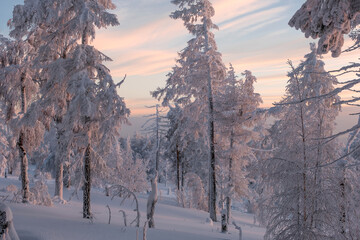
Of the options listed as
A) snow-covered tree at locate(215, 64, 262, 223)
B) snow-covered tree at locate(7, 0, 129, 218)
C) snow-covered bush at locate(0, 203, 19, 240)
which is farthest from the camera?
snow-covered tree at locate(215, 64, 262, 223)

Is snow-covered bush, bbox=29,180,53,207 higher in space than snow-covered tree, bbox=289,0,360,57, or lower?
lower

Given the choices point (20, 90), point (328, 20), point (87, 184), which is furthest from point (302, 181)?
point (20, 90)

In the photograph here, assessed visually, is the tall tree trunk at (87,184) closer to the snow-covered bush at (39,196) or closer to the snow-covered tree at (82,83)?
the snow-covered tree at (82,83)

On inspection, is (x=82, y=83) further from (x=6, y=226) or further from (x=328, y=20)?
(x=328, y=20)

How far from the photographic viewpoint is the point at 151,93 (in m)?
27.3

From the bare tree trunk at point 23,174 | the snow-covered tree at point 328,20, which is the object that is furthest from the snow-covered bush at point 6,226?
the bare tree trunk at point 23,174

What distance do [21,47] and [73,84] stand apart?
4829 mm

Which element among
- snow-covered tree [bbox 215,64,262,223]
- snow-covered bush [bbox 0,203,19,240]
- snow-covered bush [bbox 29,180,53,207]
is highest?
snow-covered tree [bbox 215,64,262,223]

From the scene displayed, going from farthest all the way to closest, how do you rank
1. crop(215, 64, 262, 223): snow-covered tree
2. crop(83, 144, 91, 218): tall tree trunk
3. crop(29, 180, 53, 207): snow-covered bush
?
crop(215, 64, 262, 223): snow-covered tree, crop(29, 180, 53, 207): snow-covered bush, crop(83, 144, 91, 218): tall tree trunk

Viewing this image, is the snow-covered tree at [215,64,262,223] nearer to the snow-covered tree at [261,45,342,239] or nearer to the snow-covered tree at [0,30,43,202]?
the snow-covered tree at [261,45,342,239]

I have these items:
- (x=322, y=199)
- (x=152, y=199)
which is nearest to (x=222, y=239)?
(x=152, y=199)

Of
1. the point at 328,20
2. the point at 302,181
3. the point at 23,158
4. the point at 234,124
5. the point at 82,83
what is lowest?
the point at 302,181

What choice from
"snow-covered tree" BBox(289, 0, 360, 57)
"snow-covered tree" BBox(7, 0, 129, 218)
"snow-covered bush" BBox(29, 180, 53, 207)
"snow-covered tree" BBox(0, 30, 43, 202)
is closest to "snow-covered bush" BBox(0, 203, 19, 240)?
"snow-covered tree" BBox(7, 0, 129, 218)

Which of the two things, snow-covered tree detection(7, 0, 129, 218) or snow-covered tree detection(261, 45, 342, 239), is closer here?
snow-covered tree detection(261, 45, 342, 239)
